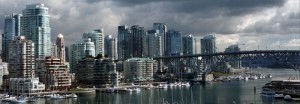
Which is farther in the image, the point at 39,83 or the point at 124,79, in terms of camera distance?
the point at 124,79

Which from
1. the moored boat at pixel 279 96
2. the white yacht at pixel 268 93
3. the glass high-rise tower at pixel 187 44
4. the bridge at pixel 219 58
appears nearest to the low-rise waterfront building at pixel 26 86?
the white yacht at pixel 268 93

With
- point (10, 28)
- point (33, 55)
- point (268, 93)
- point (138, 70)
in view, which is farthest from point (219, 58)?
point (268, 93)

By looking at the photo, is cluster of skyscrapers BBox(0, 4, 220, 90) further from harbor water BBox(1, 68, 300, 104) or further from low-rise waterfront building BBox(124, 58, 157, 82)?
harbor water BBox(1, 68, 300, 104)

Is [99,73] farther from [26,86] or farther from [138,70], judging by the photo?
[26,86]

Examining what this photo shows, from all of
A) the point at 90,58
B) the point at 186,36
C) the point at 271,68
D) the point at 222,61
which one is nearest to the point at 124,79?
the point at 90,58

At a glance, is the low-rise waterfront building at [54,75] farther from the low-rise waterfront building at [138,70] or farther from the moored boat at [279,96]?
the moored boat at [279,96]

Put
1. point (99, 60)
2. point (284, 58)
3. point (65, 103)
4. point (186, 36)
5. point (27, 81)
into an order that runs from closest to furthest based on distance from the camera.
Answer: point (65, 103) < point (27, 81) < point (99, 60) < point (284, 58) < point (186, 36)

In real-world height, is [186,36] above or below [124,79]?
above

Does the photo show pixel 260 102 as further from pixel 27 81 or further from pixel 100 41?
pixel 100 41
